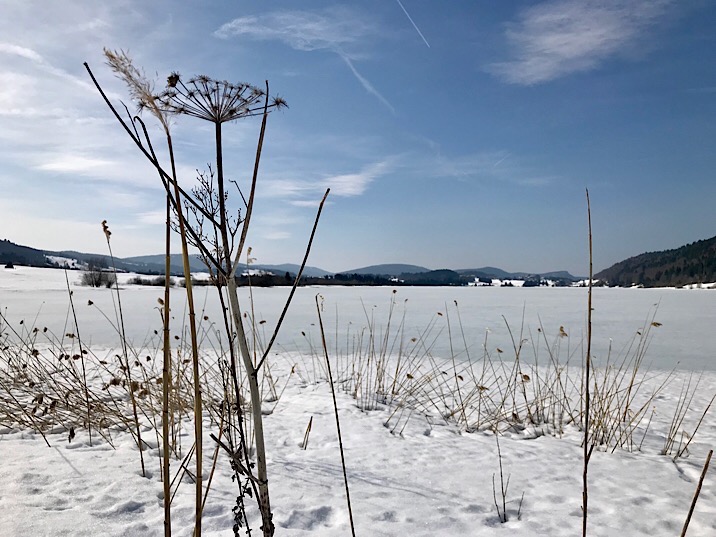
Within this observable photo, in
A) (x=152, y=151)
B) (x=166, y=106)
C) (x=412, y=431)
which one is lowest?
(x=412, y=431)

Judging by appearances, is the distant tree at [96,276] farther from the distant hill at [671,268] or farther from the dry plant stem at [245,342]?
the distant hill at [671,268]

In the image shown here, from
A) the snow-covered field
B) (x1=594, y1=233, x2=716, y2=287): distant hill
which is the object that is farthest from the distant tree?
(x1=594, y1=233, x2=716, y2=287): distant hill

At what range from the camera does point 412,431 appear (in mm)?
3434

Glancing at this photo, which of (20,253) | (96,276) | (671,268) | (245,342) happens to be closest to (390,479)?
(245,342)

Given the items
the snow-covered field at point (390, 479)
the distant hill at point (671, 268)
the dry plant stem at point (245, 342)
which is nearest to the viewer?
A: the dry plant stem at point (245, 342)

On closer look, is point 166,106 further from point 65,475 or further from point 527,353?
point 527,353

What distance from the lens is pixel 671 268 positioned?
→ 3452 inches

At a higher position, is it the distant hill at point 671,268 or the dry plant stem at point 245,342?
the distant hill at point 671,268

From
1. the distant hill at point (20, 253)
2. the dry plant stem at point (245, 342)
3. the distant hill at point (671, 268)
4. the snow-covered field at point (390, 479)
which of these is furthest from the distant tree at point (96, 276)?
the distant hill at point (20, 253)

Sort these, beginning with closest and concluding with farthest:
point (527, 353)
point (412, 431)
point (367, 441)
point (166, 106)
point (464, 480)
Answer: point (166, 106)
point (464, 480)
point (367, 441)
point (412, 431)
point (527, 353)

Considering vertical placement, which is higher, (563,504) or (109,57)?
(109,57)

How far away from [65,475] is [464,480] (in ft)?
6.51

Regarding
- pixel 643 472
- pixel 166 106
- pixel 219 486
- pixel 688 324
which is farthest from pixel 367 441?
pixel 688 324

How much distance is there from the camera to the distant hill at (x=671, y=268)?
260 feet
